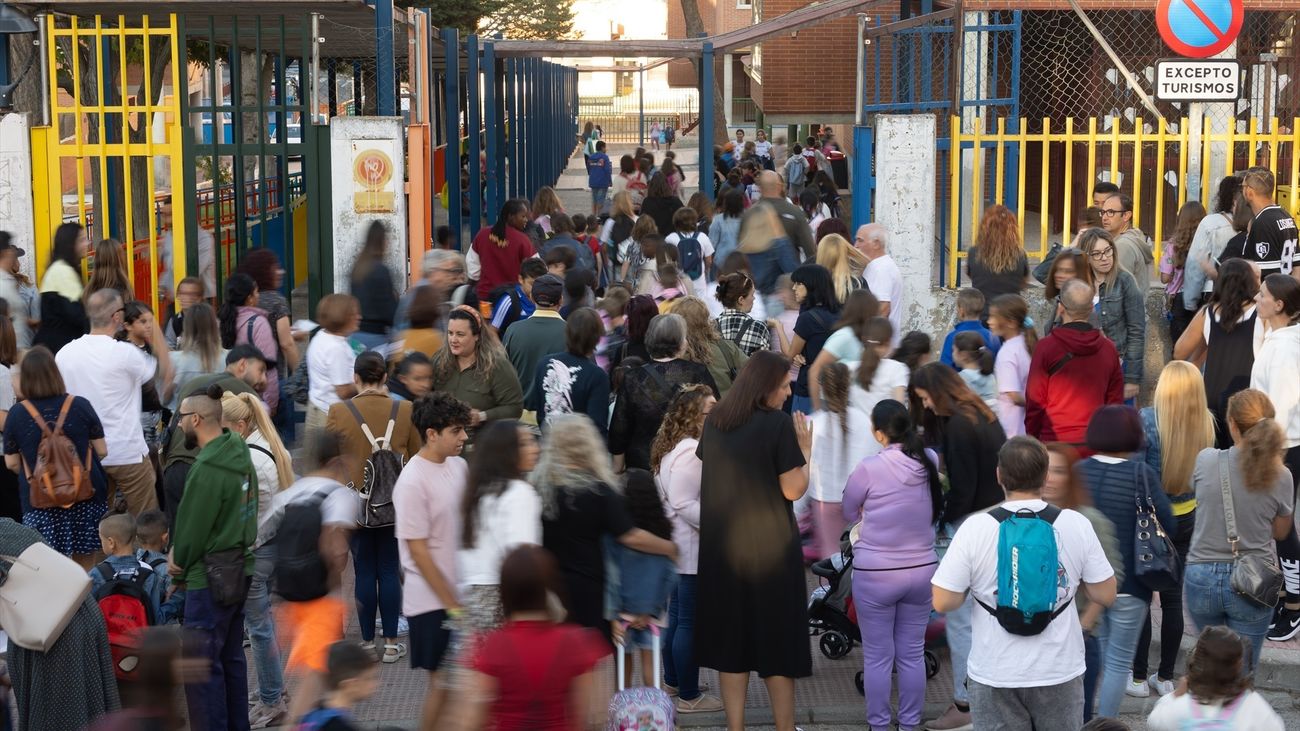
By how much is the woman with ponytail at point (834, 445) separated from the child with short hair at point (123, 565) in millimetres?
3103

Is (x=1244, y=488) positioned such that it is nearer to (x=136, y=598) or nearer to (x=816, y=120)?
(x=136, y=598)

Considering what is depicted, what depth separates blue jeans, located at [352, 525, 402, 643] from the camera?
24.1ft

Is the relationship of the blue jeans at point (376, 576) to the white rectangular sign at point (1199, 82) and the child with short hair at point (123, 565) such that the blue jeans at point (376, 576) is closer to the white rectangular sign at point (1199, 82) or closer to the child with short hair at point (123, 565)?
the child with short hair at point (123, 565)

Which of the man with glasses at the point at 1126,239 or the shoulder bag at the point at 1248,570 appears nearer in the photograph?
the shoulder bag at the point at 1248,570

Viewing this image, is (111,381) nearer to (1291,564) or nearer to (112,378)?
(112,378)

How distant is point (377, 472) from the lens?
7.12 meters

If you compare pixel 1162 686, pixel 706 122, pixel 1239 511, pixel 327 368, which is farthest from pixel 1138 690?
pixel 706 122

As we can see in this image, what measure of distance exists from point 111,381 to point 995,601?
5.21 m

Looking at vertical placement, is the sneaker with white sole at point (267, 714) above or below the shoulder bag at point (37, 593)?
below

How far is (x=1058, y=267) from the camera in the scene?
871 cm

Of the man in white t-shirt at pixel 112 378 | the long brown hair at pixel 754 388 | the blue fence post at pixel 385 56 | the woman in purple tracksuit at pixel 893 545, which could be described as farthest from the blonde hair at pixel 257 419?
the blue fence post at pixel 385 56

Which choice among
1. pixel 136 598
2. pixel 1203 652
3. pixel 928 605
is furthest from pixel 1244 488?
pixel 136 598

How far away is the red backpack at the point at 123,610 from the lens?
656cm

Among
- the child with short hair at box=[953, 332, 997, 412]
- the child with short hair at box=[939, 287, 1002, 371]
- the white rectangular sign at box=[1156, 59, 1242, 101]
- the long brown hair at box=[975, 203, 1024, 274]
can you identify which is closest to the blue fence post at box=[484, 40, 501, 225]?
the white rectangular sign at box=[1156, 59, 1242, 101]
